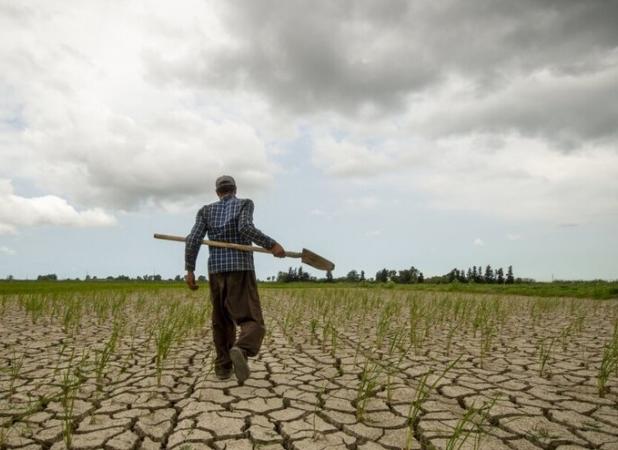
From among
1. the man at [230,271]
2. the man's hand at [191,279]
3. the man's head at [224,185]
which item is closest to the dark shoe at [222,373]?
the man at [230,271]

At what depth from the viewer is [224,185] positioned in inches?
146

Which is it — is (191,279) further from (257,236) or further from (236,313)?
(257,236)

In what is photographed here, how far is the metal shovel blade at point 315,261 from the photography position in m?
3.76

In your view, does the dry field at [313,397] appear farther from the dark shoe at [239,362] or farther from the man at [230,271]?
the man at [230,271]

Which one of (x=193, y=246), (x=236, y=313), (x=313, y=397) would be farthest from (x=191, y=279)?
(x=313, y=397)

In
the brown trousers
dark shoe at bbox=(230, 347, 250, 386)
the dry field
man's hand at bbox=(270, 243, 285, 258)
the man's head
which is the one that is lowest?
the dry field

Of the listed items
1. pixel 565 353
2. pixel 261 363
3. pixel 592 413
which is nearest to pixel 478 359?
pixel 565 353

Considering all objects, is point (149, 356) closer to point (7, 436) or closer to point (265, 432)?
point (7, 436)

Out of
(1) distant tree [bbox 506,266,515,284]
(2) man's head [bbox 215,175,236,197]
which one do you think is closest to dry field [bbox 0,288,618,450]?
(2) man's head [bbox 215,175,236,197]

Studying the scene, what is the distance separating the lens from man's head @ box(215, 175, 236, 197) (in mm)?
3711

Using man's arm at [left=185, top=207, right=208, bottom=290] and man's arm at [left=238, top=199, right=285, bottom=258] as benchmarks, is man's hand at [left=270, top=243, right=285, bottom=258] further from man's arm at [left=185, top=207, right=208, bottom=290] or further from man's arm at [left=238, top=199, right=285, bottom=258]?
man's arm at [left=185, top=207, right=208, bottom=290]

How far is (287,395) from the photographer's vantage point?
3.15m

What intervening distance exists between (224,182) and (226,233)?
46 centimetres

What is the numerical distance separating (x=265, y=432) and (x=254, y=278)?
1.34m
